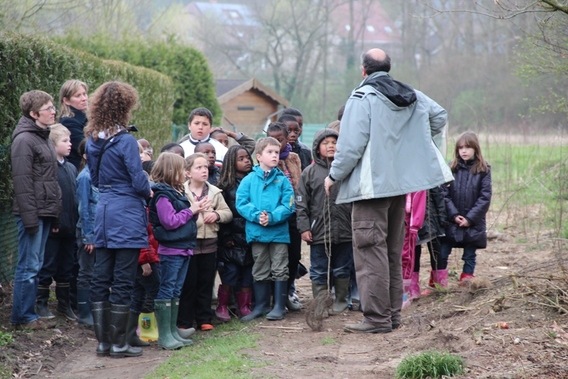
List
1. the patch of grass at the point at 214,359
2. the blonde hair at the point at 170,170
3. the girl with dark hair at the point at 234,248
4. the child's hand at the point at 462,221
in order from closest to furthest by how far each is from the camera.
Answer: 1. the patch of grass at the point at 214,359
2. the blonde hair at the point at 170,170
3. the girl with dark hair at the point at 234,248
4. the child's hand at the point at 462,221

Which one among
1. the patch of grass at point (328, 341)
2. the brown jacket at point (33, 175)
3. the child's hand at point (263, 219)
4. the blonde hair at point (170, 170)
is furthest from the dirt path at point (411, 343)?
the blonde hair at point (170, 170)

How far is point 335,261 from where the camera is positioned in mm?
8227

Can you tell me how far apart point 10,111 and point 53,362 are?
9.45ft

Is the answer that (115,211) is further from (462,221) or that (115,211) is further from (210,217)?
(462,221)

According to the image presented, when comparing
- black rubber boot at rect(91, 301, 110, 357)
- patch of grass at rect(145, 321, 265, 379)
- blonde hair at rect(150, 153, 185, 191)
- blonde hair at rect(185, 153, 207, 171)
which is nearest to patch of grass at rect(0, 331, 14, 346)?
black rubber boot at rect(91, 301, 110, 357)

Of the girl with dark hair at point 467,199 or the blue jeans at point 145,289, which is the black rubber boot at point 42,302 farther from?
the girl with dark hair at point 467,199

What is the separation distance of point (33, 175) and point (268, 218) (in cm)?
231

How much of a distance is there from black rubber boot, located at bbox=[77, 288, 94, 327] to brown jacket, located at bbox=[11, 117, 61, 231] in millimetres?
1030

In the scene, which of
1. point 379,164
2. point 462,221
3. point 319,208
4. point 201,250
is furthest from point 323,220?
point 462,221

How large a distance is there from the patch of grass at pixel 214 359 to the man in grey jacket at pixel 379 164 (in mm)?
1082

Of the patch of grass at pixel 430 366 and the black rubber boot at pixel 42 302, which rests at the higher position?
the patch of grass at pixel 430 366

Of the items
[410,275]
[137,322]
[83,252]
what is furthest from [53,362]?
[410,275]

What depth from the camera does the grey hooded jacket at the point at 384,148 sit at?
6.53 meters

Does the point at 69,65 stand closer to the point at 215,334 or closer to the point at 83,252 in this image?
the point at 83,252
